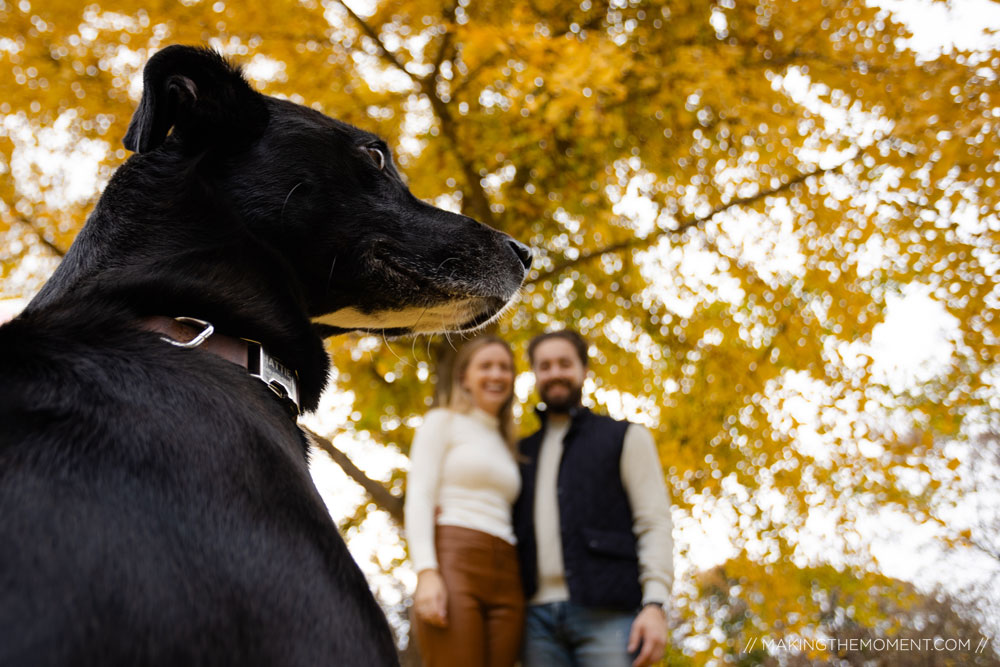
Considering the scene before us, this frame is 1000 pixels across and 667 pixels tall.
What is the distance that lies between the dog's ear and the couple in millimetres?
1582

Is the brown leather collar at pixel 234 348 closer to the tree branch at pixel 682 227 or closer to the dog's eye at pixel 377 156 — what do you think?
the dog's eye at pixel 377 156

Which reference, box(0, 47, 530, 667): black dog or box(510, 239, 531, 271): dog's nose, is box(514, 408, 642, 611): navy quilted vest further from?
box(0, 47, 530, 667): black dog

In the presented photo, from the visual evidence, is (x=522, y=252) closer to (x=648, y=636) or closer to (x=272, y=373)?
(x=272, y=373)

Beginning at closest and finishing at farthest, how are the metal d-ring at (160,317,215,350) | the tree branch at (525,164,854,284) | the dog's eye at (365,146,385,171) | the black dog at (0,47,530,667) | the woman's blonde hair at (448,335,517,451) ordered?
the black dog at (0,47,530,667) → the metal d-ring at (160,317,215,350) → the dog's eye at (365,146,385,171) → the woman's blonde hair at (448,335,517,451) → the tree branch at (525,164,854,284)

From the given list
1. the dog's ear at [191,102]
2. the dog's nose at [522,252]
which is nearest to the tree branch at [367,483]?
the dog's nose at [522,252]

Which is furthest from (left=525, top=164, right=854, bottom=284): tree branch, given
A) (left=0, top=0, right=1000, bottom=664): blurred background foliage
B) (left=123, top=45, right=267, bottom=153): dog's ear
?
(left=123, top=45, right=267, bottom=153): dog's ear

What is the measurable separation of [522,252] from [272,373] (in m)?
0.97

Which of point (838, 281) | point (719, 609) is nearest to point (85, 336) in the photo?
point (838, 281)

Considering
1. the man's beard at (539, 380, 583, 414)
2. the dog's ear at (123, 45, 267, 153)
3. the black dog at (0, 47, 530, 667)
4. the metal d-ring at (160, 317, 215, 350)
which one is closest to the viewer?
the black dog at (0, 47, 530, 667)

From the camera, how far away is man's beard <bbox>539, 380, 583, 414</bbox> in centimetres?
314

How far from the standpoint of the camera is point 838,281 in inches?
177

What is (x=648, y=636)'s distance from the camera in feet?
8.48

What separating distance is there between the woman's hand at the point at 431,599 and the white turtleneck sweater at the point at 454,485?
0.04m

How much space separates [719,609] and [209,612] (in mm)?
12764
